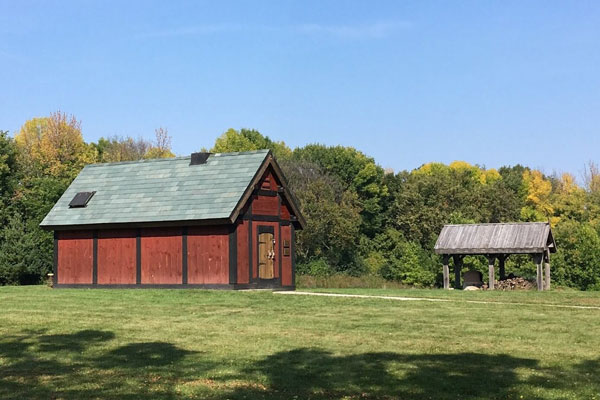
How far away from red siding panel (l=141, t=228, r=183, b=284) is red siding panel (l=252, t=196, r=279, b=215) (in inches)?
129

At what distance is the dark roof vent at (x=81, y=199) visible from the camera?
118 ft

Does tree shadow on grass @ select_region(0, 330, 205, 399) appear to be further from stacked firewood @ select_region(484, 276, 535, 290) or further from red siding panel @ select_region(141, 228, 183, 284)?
stacked firewood @ select_region(484, 276, 535, 290)

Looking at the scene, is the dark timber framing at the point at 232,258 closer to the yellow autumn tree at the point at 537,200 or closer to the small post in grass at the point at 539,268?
the small post in grass at the point at 539,268

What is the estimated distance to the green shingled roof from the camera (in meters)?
32.5

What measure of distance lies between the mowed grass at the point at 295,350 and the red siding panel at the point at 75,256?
9.66 metres

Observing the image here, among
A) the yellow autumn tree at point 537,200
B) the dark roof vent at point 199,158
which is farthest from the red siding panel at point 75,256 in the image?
the yellow autumn tree at point 537,200

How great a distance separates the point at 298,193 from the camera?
6981cm

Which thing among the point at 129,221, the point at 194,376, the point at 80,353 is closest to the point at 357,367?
the point at 194,376

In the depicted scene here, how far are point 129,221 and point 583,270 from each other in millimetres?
33013

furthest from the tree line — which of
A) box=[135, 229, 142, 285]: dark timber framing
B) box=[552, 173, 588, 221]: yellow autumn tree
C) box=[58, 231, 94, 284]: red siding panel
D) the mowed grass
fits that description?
the mowed grass

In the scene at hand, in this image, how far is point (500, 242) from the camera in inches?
1590

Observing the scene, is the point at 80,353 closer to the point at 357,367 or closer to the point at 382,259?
the point at 357,367

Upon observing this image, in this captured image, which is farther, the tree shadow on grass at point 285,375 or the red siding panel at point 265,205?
the red siding panel at point 265,205

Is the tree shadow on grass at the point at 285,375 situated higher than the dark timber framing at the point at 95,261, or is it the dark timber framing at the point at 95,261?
the dark timber framing at the point at 95,261
